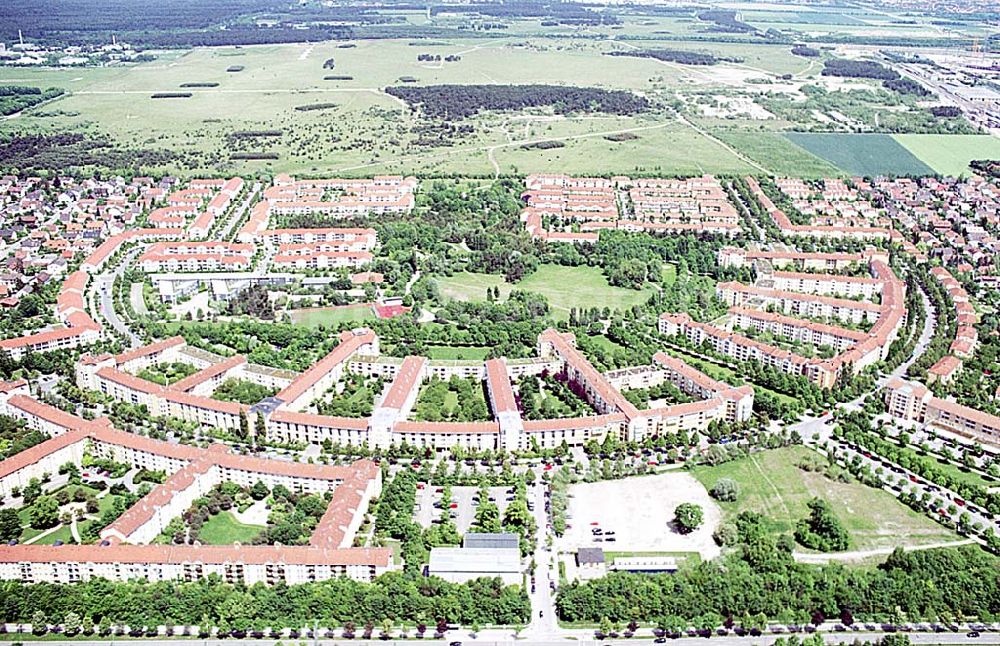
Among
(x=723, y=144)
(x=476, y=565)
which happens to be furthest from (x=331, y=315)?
(x=723, y=144)

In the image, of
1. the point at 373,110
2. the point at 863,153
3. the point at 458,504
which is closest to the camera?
the point at 458,504

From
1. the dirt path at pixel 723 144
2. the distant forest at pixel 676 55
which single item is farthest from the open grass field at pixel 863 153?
the distant forest at pixel 676 55

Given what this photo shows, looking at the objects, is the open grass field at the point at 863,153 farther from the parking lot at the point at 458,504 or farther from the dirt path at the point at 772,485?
the parking lot at the point at 458,504

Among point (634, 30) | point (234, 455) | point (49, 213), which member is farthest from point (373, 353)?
point (634, 30)

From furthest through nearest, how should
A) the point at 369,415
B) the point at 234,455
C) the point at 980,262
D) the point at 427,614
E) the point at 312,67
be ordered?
the point at 312,67, the point at 980,262, the point at 369,415, the point at 234,455, the point at 427,614

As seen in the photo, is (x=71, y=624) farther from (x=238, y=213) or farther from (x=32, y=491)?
(x=238, y=213)

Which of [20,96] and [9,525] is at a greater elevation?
[20,96]

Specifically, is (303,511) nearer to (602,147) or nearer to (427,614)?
(427,614)
